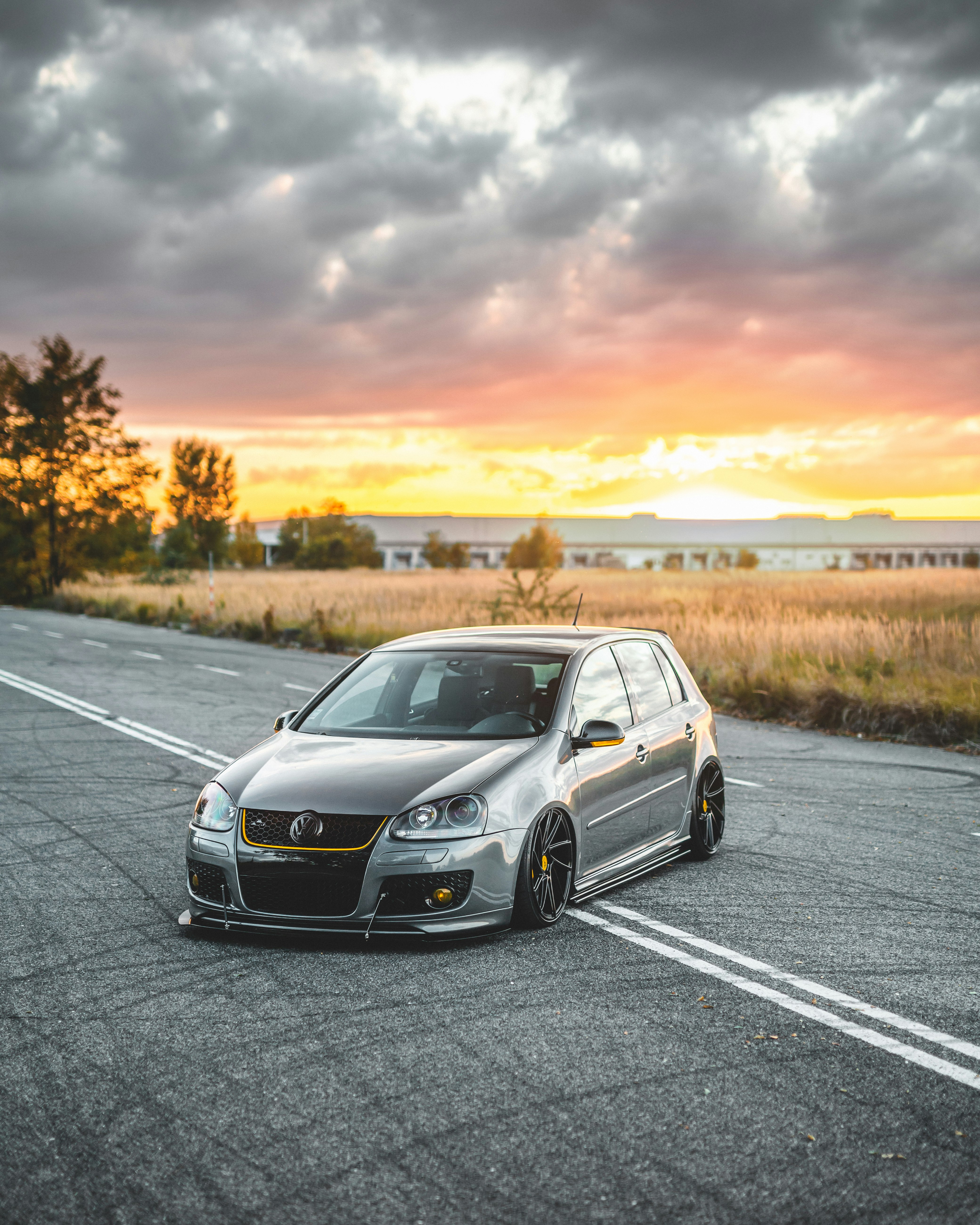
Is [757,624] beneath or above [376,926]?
above

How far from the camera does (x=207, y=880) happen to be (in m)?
5.60

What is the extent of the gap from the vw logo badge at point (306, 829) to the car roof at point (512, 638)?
1.69m

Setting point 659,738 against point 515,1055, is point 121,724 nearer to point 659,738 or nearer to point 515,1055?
point 659,738

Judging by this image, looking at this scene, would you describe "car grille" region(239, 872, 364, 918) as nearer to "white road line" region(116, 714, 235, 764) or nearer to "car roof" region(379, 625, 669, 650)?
"car roof" region(379, 625, 669, 650)

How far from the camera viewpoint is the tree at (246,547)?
136250 millimetres

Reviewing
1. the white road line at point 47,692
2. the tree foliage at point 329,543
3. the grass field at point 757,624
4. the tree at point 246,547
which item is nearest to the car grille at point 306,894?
the grass field at point 757,624

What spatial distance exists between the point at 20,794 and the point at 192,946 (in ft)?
15.3

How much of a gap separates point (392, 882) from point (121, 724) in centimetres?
949

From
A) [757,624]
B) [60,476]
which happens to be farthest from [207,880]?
[60,476]

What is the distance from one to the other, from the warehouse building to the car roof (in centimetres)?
11951

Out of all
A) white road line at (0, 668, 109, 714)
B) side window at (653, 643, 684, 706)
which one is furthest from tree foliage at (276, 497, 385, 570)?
side window at (653, 643, 684, 706)

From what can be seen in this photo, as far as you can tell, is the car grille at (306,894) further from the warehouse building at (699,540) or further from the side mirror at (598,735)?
the warehouse building at (699,540)

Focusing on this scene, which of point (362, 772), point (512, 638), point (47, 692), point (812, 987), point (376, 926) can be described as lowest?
point (47, 692)

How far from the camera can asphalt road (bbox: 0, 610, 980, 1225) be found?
3246 mm
